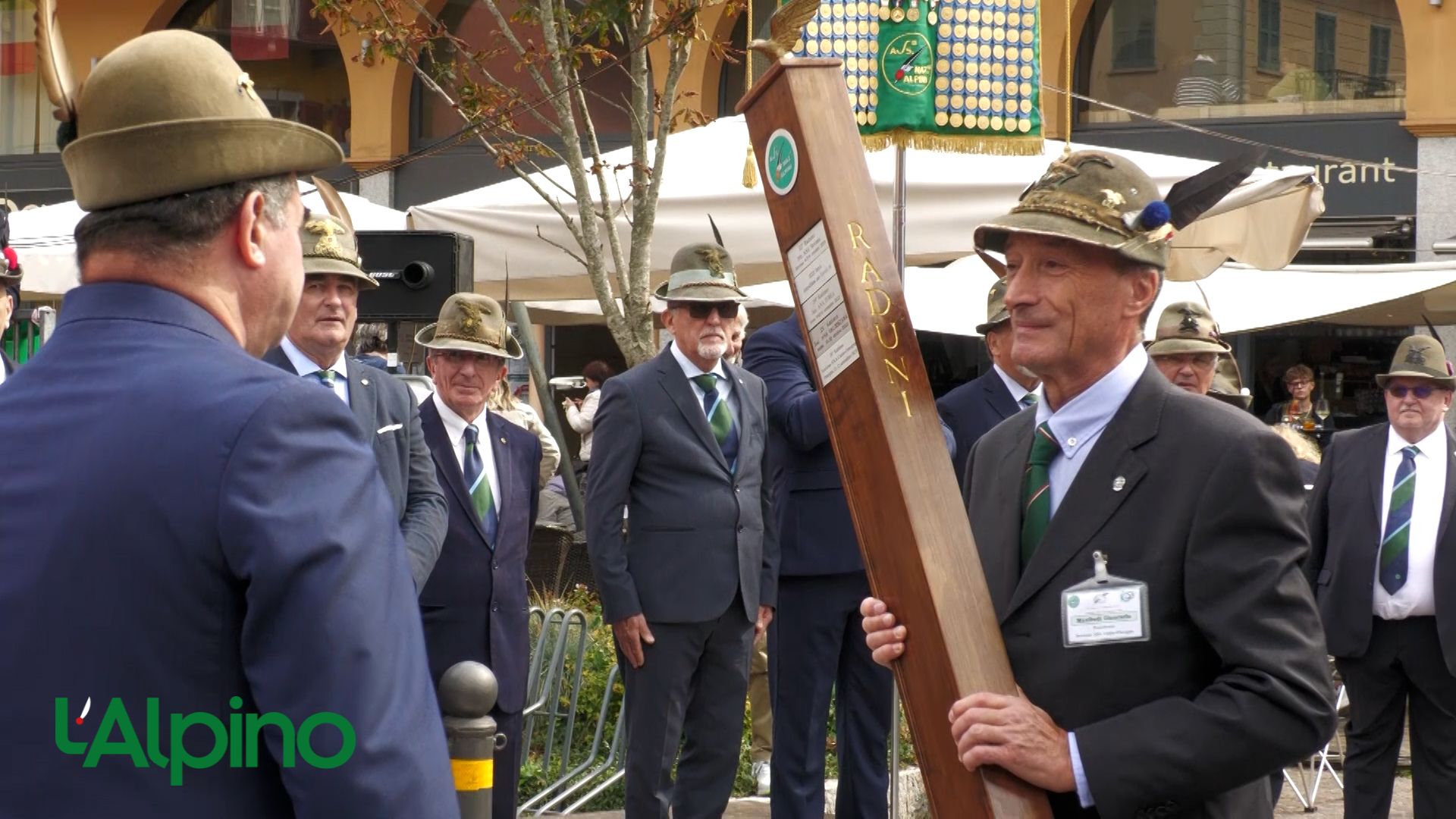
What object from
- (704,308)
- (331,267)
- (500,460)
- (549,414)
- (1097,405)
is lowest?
(549,414)

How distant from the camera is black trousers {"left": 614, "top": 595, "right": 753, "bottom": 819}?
6602 mm

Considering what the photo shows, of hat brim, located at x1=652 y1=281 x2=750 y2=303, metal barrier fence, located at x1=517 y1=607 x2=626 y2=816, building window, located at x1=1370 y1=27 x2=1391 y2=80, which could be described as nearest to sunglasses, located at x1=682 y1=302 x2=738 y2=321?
hat brim, located at x1=652 y1=281 x2=750 y2=303

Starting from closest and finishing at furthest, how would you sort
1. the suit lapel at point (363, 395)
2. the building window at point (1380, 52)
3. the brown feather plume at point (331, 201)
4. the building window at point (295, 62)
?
the suit lapel at point (363, 395) → the brown feather plume at point (331, 201) → the building window at point (1380, 52) → the building window at point (295, 62)

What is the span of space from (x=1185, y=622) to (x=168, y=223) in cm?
167

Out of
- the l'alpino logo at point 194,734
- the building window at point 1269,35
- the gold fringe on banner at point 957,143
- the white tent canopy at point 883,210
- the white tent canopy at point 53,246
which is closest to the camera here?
the l'alpino logo at point 194,734

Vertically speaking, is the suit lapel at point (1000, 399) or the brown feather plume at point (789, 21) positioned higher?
the brown feather plume at point (789, 21)

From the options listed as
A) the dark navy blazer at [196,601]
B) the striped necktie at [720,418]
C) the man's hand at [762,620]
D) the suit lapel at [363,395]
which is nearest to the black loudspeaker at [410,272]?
the striped necktie at [720,418]

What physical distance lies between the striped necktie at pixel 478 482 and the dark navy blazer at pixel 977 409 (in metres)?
1.89

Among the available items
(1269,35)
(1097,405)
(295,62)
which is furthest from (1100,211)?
(295,62)

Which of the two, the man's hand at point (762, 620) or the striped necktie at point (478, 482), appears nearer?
the striped necktie at point (478, 482)

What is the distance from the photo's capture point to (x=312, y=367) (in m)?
5.29

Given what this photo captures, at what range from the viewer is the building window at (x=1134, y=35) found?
17469 millimetres

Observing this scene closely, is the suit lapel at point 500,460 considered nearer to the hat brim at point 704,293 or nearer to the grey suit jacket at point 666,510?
the grey suit jacket at point 666,510

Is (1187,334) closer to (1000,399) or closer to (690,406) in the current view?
(1000,399)
